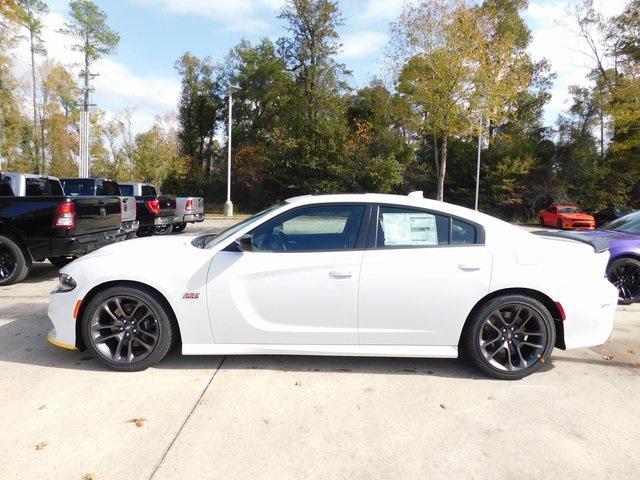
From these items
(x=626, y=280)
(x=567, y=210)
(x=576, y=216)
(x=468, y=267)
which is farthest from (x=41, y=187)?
(x=567, y=210)

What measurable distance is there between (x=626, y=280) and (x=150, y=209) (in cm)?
1156

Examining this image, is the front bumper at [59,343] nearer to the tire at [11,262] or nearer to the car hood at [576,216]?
the tire at [11,262]

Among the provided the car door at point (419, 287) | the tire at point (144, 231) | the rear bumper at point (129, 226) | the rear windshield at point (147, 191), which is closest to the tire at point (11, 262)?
the rear bumper at point (129, 226)

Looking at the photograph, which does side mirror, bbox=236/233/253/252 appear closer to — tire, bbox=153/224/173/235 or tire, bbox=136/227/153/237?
tire, bbox=136/227/153/237

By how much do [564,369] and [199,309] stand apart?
327 centimetres

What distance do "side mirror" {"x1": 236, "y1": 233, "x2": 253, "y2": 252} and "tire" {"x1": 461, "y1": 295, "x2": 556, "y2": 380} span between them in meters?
1.93

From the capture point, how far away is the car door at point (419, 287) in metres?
3.54

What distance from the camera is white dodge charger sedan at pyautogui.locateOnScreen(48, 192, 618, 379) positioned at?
3.55 meters

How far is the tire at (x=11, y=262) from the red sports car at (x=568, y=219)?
25.0m

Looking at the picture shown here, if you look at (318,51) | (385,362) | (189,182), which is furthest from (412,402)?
(189,182)

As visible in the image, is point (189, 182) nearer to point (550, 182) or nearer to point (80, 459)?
point (550, 182)

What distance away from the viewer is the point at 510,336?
3662 millimetres

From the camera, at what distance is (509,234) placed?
146 inches

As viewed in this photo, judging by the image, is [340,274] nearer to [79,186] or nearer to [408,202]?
[408,202]
